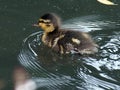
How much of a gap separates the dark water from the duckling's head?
0.41ft

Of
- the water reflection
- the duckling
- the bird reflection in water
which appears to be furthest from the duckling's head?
the bird reflection in water

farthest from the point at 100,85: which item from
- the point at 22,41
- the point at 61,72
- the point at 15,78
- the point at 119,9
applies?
the point at 119,9

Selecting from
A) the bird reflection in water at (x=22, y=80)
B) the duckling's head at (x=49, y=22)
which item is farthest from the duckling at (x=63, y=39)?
the bird reflection in water at (x=22, y=80)

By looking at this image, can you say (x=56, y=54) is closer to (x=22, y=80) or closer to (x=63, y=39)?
(x=63, y=39)

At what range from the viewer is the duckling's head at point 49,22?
11.3ft

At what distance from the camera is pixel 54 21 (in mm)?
3482

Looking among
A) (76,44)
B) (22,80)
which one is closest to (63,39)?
(76,44)

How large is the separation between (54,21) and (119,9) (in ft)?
2.52

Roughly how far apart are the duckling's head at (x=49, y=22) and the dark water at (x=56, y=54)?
0.41 ft

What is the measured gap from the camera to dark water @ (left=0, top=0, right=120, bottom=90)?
3.05 meters

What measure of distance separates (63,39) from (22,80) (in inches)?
17.8

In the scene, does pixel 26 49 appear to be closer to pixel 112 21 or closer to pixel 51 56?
pixel 51 56

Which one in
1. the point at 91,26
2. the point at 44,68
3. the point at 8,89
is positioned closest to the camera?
the point at 8,89

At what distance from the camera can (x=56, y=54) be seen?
3.39 metres
